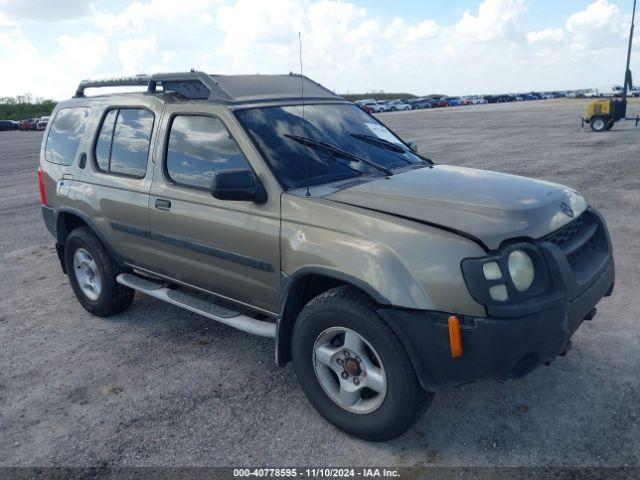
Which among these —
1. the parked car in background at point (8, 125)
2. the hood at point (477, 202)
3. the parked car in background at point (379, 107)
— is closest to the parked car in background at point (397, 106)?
the parked car in background at point (379, 107)

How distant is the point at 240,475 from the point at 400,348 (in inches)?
42.8

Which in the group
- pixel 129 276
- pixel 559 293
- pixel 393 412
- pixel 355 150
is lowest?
pixel 393 412

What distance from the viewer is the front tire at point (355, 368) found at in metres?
2.84

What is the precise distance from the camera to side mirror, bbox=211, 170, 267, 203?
3186 millimetres

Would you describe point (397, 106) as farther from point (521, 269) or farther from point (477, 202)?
point (521, 269)

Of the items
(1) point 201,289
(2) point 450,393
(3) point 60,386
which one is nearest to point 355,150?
(1) point 201,289

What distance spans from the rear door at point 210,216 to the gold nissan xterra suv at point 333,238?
12 mm

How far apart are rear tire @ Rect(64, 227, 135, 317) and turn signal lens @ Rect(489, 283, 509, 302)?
11.3 ft

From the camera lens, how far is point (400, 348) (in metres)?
2.81

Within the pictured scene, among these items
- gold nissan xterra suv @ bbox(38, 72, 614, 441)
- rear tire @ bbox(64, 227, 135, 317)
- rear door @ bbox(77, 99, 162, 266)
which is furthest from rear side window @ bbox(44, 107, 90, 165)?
rear tire @ bbox(64, 227, 135, 317)

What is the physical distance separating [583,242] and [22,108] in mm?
85125

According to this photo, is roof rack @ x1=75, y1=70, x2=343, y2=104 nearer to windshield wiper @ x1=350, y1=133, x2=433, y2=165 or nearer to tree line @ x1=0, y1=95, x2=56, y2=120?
windshield wiper @ x1=350, y1=133, x2=433, y2=165

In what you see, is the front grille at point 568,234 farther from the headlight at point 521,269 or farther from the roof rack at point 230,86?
the roof rack at point 230,86

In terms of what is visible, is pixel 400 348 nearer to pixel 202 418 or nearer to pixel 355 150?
pixel 202 418
